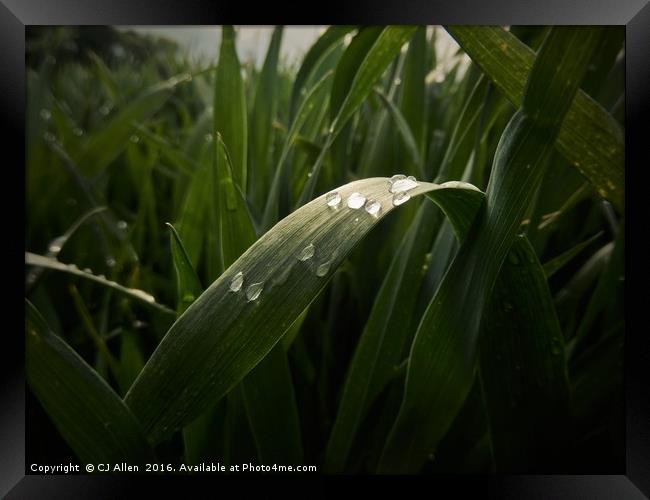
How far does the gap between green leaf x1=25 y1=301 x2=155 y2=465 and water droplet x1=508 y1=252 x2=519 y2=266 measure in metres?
0.24

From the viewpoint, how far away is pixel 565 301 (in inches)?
19.6

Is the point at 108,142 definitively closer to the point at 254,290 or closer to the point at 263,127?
the point at 263,127

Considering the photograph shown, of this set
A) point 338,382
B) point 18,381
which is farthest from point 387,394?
point 18,381

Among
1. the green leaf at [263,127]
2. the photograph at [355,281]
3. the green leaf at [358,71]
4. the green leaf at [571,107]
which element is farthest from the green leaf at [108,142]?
the green leaf at [571,107]

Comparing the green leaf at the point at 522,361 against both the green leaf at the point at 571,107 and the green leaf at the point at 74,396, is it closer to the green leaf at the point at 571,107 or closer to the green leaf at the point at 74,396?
the green leaf at the point at 571,107

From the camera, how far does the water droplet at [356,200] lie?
0.29 m

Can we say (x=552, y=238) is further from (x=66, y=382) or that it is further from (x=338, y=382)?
(x=66, y=382)

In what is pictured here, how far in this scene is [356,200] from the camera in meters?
0.30

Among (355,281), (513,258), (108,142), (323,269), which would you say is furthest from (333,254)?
(108,142)

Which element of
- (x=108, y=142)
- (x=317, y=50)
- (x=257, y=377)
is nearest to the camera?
(x=257, y=377)

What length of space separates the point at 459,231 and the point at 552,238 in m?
0.25

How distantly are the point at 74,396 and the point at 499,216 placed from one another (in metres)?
0.27

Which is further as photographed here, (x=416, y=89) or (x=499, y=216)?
(x=416, y=89)

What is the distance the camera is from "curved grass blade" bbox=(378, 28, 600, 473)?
321mm
